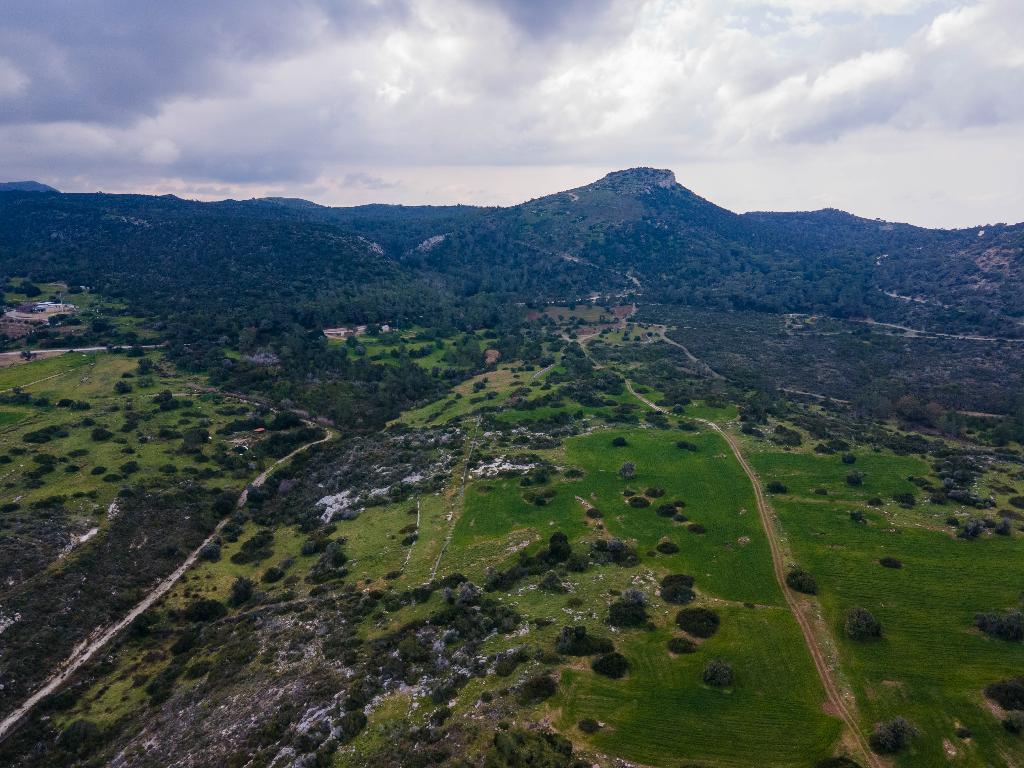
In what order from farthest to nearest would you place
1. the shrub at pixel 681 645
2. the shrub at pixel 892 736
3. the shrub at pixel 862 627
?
1. the shrub at pixel 862 627
2. the shrub at pixel 681 645
3. the shrub at pixel 892 736

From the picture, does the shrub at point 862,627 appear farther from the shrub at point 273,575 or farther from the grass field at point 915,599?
the shrub at point 273,575

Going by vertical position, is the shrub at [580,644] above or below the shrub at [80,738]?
above

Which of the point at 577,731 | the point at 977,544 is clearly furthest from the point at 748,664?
the point at 977,544

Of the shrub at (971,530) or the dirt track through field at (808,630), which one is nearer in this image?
the dirt track through field at (808,630)

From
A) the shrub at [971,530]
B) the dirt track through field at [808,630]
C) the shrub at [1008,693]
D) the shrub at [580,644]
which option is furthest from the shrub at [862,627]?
the shrub at [971,530]

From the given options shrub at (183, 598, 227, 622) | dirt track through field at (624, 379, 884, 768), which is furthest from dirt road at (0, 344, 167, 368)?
dirt track through field at (624, 379, 884, 768)

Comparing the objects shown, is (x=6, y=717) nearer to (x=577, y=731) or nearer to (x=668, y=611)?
(x=577, y=731)

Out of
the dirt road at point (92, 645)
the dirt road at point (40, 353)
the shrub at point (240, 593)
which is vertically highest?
the dirt road at point (40, 353)
